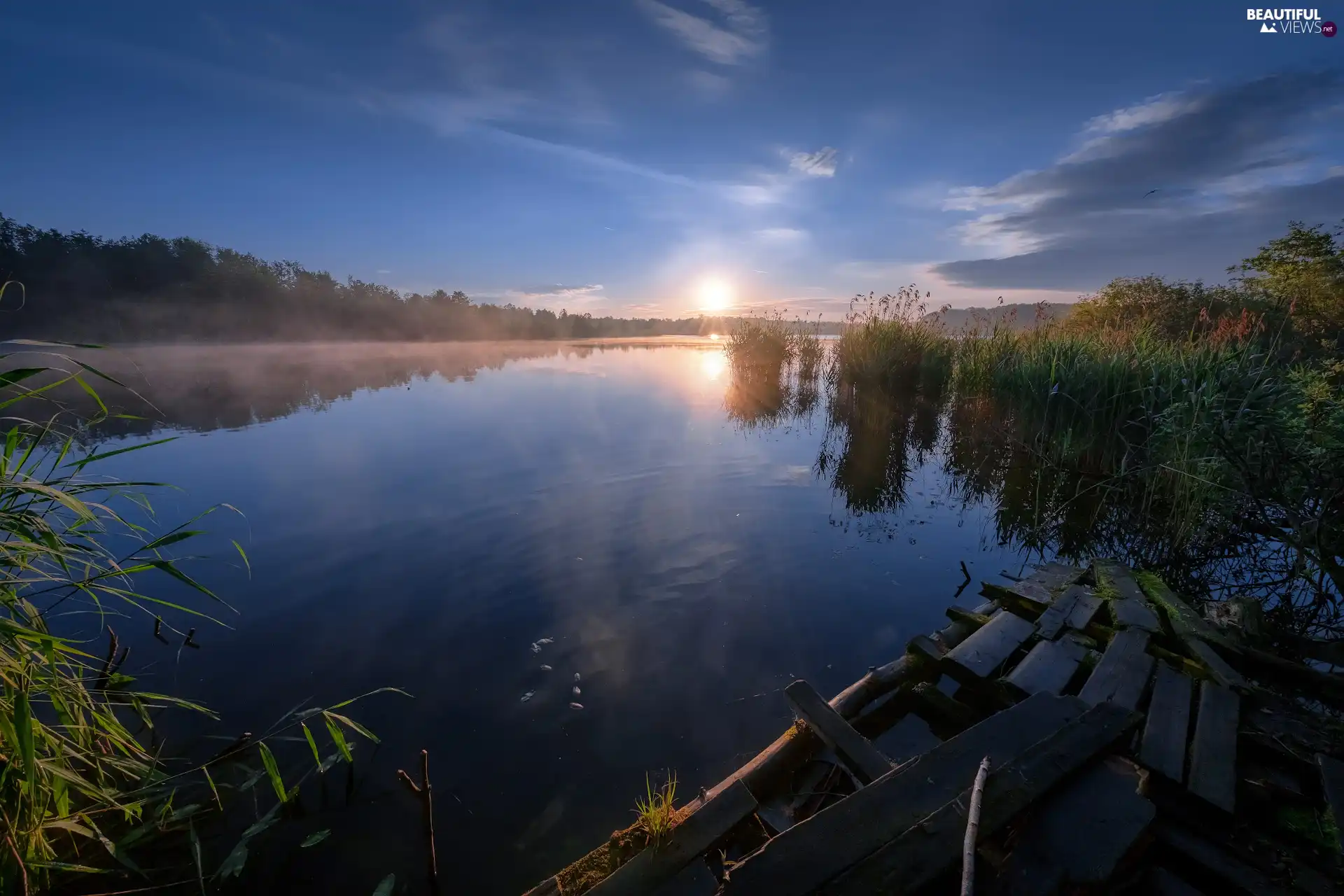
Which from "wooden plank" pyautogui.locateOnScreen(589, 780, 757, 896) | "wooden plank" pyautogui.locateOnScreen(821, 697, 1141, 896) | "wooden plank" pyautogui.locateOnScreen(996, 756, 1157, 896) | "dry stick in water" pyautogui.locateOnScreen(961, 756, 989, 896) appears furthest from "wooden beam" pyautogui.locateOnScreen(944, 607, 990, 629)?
"wooden plank" pyautogui.locateOnScreen(589, 780, 757, 896)

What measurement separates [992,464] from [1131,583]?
574 centimetres

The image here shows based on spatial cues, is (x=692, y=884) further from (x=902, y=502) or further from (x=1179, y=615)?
(x=902, y=502)

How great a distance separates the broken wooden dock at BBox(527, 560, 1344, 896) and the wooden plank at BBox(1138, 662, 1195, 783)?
0.04 ft

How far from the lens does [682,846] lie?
1.96m

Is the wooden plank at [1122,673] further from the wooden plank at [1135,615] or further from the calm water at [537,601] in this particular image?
the calm water at [537,601]

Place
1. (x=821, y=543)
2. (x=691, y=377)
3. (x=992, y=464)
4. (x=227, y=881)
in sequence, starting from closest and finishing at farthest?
1. (x=227, y=881)
2. (x=821, y=543)
3. (x=992, y=464)
4. (x=691, y=377)

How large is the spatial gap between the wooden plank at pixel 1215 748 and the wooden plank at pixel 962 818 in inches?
19.3

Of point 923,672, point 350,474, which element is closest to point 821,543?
point 923,672

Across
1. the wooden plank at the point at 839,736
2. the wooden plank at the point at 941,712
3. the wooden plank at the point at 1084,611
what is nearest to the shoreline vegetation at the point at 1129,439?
the wooden plank at the point at 1084,611

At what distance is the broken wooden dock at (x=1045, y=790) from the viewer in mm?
1677

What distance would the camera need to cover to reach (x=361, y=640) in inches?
162

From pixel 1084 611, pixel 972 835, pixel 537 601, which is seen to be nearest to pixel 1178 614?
pixel 1084 611

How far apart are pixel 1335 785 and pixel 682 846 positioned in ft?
9.11

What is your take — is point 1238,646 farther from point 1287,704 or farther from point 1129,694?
point 1129,694
